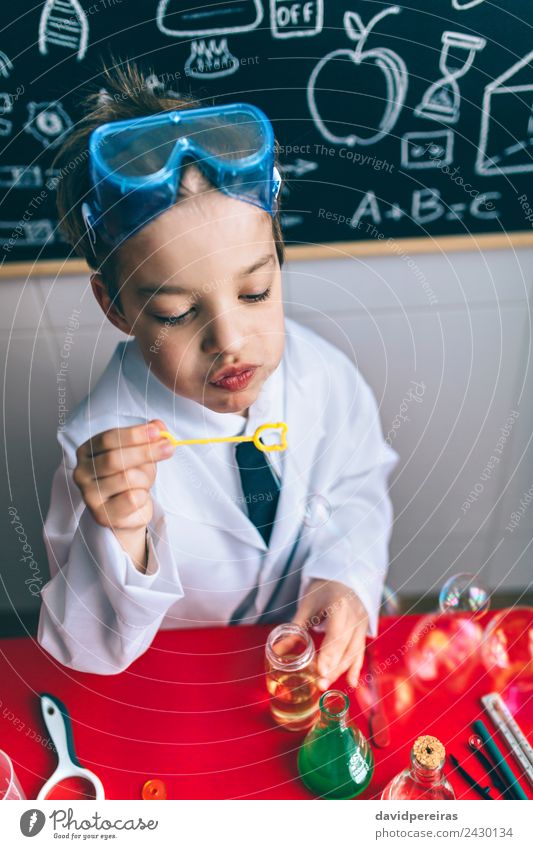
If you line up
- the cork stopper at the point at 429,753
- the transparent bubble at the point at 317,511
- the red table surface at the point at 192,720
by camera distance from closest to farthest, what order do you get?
the cork stopper at the point at 429,753 < the red table surface at the point at 192,720 < the transparent bubble at the point at 317,511

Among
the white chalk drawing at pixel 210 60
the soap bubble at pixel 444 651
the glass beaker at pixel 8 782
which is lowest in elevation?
the soap bubble at pixel 444 651

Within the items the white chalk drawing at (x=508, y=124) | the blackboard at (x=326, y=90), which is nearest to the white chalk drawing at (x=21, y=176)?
the blackboard at (x=326, y=90)

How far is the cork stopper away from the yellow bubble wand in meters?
0.35

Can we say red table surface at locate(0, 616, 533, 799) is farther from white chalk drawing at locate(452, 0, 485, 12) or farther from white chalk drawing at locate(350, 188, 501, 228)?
white chalk drawing at locate(452, 0, 485, 12)

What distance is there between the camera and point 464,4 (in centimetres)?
65

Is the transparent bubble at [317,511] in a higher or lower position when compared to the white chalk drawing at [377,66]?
lower

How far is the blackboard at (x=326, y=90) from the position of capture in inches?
25.4

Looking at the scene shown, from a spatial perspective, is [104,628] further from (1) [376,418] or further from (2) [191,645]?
(1) [376,418]

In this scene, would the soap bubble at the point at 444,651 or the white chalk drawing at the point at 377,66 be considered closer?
the white chalk drawing at the point at 377,66

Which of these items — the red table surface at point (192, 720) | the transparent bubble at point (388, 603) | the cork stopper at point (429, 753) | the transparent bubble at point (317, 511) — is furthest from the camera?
the transparent bubble at point (388, 603)

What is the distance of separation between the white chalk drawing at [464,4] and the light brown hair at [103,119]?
0.28 metres

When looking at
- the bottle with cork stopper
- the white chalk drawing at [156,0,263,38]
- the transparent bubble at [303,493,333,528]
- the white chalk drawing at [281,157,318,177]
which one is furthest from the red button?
the white chalk drawing at [156,0,263,38]

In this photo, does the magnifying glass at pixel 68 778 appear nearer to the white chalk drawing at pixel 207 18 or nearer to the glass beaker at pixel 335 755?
the glass beaker at pixel 335 755

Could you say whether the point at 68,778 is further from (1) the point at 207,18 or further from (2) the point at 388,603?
(1) the point at 207,18
